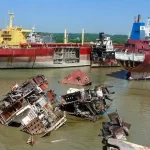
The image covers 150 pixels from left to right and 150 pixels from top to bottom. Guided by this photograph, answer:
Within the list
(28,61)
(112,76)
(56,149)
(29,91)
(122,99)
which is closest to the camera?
(56,149)

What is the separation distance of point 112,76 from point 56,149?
24193 millimetres

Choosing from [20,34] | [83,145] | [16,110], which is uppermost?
[20,34]

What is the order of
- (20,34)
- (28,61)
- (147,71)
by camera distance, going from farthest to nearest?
(20,34)
(28,61)
(147,71)

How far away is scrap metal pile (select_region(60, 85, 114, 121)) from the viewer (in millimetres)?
18156

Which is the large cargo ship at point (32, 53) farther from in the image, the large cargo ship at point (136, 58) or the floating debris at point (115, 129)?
the floating debris at point (115, 129)

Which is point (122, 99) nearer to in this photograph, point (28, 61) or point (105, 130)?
point (105, 130)

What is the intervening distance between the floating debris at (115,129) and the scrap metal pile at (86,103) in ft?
5.59

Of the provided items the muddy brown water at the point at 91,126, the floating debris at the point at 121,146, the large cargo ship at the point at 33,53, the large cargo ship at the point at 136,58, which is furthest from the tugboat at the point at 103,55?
the floating debris at the point at 121,146

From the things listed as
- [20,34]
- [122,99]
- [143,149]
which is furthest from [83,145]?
[20,34]

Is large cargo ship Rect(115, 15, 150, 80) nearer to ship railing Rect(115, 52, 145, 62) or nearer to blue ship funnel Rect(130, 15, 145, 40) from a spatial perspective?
ship railing Rect(115, 52, 145, 62)

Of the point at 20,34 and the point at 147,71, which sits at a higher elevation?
the point at 20,34

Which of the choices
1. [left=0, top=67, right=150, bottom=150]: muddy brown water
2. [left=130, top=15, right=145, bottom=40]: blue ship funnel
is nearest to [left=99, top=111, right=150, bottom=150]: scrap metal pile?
[left=0, top=67, right=150, bottom=150]: muddy brown water

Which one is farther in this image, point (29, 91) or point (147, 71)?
point (147, 71)

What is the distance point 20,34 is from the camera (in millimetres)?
45188
